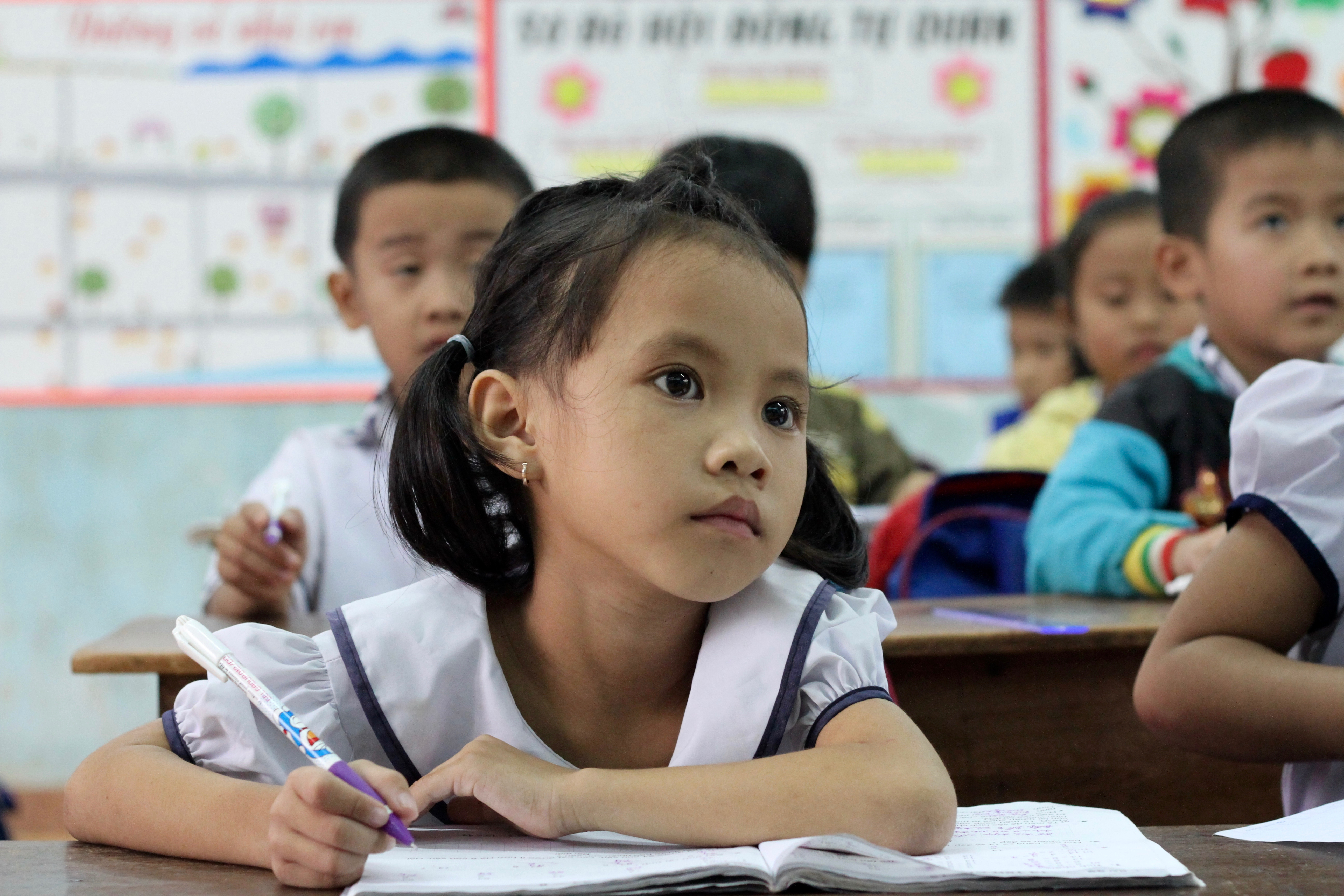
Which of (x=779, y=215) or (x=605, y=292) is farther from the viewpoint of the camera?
(x=779, y=215)

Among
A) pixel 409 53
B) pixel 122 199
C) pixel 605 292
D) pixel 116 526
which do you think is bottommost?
pixel 116 526

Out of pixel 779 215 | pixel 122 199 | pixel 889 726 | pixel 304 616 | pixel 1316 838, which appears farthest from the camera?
pixel 122 199

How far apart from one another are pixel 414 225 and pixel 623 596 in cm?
126

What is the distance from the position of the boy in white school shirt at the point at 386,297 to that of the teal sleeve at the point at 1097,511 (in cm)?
93

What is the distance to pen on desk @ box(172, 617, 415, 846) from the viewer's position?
2.45 ft

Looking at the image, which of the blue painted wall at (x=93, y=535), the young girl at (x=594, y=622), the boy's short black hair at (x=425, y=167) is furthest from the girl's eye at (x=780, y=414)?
the blue painted wall at (x=93, y=535)

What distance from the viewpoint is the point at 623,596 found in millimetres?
1033

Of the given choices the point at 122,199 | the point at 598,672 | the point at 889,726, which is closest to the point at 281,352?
the point at 122,199

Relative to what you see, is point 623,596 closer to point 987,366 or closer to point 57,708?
point 987,366

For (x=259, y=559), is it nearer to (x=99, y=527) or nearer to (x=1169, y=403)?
(x=1169, y=403)

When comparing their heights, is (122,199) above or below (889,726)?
above

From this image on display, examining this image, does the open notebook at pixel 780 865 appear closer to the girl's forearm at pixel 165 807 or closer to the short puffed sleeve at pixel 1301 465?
the girl's forearm at pixel 165 807

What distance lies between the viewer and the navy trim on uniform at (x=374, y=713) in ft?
3.09

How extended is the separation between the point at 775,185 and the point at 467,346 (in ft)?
4.63
